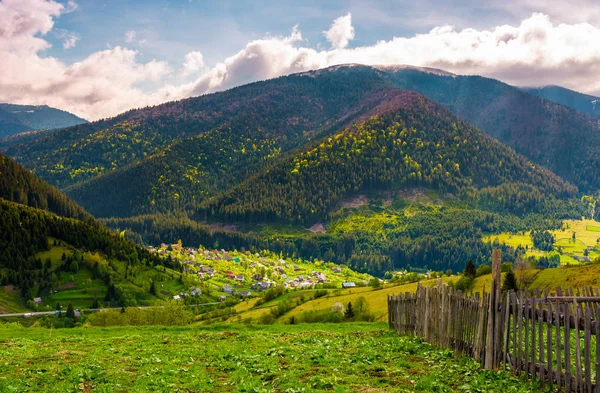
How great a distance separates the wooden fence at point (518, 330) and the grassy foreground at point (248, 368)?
2.55ft

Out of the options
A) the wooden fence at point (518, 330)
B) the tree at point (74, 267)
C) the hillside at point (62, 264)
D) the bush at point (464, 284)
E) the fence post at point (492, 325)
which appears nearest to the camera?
the wooden fence at point (518, 330)

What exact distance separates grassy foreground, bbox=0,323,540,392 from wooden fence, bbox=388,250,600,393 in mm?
777

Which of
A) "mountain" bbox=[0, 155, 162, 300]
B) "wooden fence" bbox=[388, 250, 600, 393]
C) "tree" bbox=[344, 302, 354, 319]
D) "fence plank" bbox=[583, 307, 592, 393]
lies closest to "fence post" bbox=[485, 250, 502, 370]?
"wooden fence" bbox=[388, 250, 600, 393]

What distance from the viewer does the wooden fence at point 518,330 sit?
15.4 metres

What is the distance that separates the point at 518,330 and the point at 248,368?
36.9ft

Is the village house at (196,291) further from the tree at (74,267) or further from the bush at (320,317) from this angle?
the bush at (320,317)

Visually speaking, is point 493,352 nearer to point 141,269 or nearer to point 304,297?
point 304,297

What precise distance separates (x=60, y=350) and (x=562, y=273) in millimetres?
53039

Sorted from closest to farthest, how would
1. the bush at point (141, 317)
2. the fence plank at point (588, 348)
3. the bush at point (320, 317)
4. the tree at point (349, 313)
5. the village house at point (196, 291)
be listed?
the fence plank at point (588, 348) → the tree at point (349, 313) → the bush at point (320, 317) → the bush at point (141, 317) → the village house at point (196, 291)

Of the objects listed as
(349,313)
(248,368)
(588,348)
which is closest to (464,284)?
(349,313)

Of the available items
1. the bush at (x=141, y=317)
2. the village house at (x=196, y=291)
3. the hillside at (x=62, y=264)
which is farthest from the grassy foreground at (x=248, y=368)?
the village house at (x=196, y=291)

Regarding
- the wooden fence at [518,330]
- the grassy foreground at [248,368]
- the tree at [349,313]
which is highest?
the wooden fence at [518,330]

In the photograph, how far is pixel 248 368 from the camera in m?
20.8

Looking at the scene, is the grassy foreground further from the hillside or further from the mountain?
the mountain
